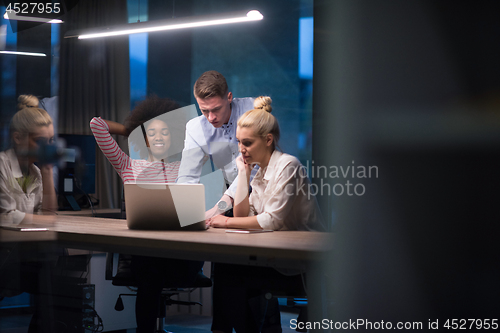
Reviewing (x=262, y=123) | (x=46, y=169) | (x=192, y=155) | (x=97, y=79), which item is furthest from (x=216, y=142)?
(x=97, y=79)

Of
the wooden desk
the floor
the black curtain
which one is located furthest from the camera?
the black curtain

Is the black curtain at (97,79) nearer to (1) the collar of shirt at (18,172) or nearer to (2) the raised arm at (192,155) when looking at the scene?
(2) the raised arm at (192,155)

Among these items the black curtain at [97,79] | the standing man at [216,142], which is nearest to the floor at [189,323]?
the standing man at [216,142]

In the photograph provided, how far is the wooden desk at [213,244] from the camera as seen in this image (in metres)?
1.33

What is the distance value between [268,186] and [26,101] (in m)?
Answer: 1.03

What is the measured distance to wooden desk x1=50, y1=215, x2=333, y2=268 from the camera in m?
1.33

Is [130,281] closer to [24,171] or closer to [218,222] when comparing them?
[218,222]

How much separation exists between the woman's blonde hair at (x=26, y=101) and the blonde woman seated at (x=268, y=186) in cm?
85

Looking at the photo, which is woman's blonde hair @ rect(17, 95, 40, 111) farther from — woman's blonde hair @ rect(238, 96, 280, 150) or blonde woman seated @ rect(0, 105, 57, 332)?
woman's blonde hair @ rect(238, 96, 280, 150)

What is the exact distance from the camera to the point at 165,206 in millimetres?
1744

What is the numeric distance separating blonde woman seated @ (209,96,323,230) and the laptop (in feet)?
0.71

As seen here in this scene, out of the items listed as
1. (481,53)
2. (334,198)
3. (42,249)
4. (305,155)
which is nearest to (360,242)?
(334,198)

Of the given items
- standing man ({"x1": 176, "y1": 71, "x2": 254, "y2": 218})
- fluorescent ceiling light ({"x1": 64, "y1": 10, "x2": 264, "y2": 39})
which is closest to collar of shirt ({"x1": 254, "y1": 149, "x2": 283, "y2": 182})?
standing man ({"x1": 176, "y1": 71, "x2": 254, "y2": 218})

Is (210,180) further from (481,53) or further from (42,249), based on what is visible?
(481,53)
